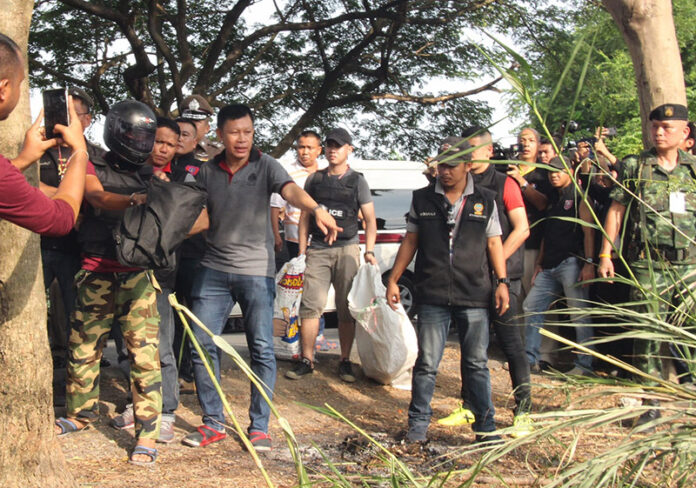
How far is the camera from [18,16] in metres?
3.04

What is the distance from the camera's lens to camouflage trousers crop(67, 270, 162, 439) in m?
4.13

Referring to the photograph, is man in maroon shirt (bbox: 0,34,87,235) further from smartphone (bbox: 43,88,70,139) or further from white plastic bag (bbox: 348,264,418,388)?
white plastic bag (bbox: 348,264,418,388)

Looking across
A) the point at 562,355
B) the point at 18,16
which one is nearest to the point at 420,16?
the point at 562,355

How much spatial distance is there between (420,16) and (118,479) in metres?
10.3

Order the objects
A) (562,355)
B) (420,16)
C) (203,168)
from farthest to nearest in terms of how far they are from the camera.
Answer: (420,16) < (562,355) < (203,168)

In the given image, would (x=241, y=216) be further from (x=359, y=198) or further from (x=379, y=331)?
(x=359, y=198)

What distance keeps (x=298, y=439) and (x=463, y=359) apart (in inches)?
45.1

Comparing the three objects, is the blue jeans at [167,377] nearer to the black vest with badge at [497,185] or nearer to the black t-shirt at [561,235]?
the black vest with badge at [497,185]

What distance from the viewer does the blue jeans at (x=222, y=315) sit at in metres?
4.48

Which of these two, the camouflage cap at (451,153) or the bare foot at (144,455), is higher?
the camouflage cap at (451,153)

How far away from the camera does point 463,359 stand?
4.61 metres

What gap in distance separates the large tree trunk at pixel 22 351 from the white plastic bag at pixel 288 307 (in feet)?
10.5

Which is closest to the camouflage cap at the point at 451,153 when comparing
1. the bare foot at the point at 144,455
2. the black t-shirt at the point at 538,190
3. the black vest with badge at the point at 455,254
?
the black vest with badge at the point at 455,254

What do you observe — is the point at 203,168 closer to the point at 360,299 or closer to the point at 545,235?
the point at 360,299
